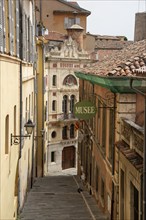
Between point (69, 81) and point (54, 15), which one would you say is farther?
point (54, 15)

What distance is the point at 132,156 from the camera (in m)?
12.7

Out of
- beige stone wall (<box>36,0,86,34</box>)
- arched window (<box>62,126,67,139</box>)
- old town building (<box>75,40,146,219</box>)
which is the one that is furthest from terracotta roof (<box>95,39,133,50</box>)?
old town building (<box>75,40,146,219</box>)

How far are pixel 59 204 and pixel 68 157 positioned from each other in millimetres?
32423

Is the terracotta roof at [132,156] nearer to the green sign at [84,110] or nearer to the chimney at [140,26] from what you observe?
the green sign at [84,110]

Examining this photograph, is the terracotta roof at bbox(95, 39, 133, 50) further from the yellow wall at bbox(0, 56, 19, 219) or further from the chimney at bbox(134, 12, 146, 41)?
the yellow wall at bbox(0, 56, 19, 219)

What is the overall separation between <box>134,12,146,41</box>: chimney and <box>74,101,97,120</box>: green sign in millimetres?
10563

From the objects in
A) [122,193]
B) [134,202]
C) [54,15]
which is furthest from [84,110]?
[54,15]

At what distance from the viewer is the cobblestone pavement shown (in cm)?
1977

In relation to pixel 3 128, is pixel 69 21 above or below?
above

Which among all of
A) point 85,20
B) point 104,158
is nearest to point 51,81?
point 85,20

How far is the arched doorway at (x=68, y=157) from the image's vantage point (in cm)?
5444

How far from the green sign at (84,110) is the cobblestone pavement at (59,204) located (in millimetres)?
4274

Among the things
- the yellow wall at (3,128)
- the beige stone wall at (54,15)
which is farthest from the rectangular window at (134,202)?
the beige stone wall at (54,15)

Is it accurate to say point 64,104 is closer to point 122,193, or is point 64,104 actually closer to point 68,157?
point 68,157
